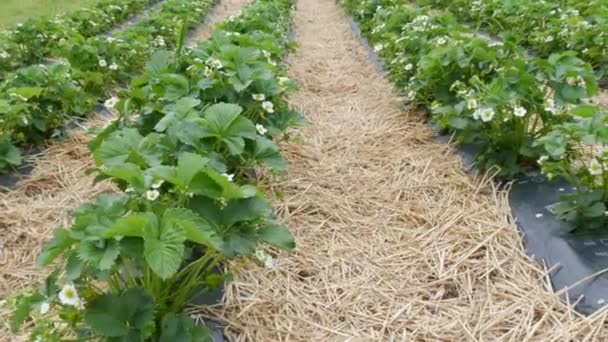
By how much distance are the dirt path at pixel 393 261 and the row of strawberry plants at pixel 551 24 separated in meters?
1.12


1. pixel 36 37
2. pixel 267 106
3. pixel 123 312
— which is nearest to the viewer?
pixel 123 312

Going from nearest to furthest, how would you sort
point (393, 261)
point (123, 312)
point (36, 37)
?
point (123, 312) → point (393, 261) → point (36, 37)

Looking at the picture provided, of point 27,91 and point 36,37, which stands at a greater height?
point 27,91

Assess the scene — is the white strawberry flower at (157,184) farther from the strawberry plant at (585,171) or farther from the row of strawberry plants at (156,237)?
the strawberry plant at (585,171)

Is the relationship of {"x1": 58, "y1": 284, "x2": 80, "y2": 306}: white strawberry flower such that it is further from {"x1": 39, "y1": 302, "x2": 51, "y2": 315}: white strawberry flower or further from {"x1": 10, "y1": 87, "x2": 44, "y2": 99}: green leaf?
{"x1": 10, "y1": 87, "x2": 44, "y2": 99}: green leaf

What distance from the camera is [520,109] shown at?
7.50 feet

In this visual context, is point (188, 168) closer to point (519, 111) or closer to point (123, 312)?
point (123, 312)

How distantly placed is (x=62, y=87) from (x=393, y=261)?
2226 mm

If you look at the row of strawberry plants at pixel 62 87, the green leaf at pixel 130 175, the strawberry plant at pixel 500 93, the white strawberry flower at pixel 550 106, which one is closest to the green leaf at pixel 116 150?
the green leaf at pixel 130 175

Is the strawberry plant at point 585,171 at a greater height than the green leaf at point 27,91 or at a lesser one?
greater

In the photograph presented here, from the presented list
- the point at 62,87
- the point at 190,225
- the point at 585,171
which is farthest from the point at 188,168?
the point at 62,87

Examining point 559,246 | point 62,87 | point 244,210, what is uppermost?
point 244,210

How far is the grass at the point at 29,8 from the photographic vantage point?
746 centimetres

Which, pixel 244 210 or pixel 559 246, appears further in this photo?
pixel 559 246
